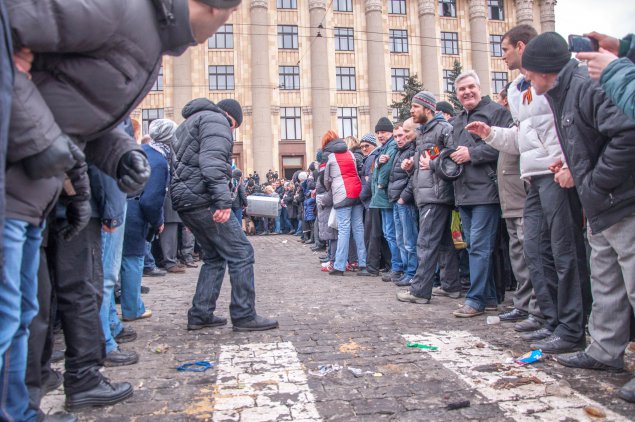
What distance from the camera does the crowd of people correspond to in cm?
210

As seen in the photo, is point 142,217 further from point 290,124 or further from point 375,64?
point 375,64

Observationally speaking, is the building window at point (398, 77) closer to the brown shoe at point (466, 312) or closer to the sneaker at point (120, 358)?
the brown shoe at point (466, 312)

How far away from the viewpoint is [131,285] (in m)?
5.67

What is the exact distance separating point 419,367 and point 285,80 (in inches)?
1532

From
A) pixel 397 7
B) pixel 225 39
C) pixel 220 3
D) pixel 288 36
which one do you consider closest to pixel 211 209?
pixel 220 3

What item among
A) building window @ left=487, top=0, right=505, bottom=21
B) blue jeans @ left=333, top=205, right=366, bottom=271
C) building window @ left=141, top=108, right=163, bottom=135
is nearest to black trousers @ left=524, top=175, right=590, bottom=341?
blue jeans @ left=333, top=205, right=366, bottom=271

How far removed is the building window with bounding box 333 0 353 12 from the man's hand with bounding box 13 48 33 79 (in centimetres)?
4308

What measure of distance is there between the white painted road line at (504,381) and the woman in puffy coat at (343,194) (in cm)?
468

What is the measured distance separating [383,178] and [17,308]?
270 inches

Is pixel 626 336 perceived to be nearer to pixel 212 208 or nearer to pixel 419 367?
pixel 419 367

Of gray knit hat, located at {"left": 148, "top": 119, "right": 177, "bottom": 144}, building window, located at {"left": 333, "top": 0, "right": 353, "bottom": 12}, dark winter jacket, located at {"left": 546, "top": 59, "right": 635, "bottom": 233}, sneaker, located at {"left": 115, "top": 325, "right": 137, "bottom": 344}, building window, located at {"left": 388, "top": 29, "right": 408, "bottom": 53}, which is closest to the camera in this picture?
dark winter jacket, located at {"left": 546, "top": 59, "right": 635, "bottom": 233}

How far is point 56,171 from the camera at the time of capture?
6.74ft

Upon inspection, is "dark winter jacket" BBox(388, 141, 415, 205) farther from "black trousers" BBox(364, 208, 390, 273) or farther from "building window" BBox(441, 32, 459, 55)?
"building window" BBox(441, 32, 459, 55)

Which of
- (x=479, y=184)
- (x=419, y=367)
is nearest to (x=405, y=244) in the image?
(x=479, y=184)
